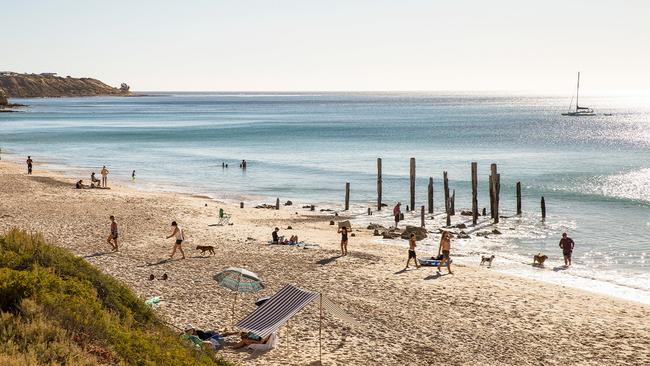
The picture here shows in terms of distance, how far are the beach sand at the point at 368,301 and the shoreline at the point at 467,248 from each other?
3.75 ft

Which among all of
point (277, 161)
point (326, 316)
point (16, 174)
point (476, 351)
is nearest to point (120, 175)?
point (16, 174)

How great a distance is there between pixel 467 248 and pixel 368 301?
1055 cm

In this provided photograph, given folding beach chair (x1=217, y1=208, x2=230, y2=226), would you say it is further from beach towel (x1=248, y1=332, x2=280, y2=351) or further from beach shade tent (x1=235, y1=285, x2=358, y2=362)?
beach shade tent (x1=235, y1=285, x2=358, y2=362)

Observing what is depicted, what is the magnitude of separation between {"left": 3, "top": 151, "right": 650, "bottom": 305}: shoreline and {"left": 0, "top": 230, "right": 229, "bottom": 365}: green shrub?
47.8 ft

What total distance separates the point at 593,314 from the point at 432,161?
4455 centimetres

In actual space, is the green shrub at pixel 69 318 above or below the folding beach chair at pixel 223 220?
above

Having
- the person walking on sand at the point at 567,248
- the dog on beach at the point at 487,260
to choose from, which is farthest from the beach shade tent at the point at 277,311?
the person walking on sand at the point at 567,248

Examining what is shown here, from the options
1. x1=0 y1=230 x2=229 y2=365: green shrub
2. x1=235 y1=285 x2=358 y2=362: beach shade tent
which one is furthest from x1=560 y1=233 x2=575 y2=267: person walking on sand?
x1=0 y1=230 x2=229 y2=365: green shrub

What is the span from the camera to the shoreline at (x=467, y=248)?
20.9 meters

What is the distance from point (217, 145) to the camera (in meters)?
77.4

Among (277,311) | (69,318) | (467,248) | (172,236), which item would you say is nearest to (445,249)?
(467,248)

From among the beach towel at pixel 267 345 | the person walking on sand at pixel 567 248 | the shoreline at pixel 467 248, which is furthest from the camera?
the person walking on sand at pixel 567 248

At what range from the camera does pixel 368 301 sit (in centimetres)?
1745

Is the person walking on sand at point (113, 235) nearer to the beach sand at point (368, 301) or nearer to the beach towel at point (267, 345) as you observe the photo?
the beach sand at point (368, 301)
